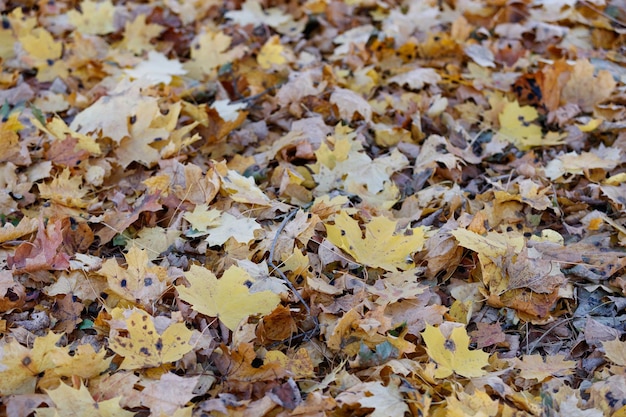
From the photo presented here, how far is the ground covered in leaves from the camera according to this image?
5.56 ft

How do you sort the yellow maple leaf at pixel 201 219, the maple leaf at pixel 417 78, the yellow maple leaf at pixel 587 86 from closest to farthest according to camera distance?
1. the yellow maple leaf at pixel 201 219
2. the yellow maple leaf at pixel 587 86
3. the maple leaf at pixel 417 78

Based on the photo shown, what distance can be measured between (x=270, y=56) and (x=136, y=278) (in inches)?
66.0

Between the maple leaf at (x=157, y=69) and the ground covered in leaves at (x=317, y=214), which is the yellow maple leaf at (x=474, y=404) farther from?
the maple leaf at (x=157, y=69)

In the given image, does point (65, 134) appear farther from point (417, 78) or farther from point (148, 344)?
point (417, 78)

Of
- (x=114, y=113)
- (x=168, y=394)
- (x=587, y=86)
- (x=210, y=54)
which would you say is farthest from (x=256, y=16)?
(x=168, y=394)

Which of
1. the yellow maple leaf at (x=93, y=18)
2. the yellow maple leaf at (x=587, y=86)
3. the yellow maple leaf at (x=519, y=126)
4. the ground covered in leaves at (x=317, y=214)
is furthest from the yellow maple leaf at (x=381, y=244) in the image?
the yellow maple leaf at (x=93, y=18)

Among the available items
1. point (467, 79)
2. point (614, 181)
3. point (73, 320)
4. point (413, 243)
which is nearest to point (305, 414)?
point (413, 243)

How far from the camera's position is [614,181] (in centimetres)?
240

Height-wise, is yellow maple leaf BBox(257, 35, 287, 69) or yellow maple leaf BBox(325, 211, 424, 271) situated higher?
yellow maple leaf BBox(257, 35, 287, 69)

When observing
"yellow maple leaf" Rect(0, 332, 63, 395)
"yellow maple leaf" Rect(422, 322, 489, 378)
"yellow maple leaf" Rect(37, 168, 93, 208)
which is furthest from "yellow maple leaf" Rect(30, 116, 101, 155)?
"yellow maple leaf" Rect(422, 322, 489, 378)

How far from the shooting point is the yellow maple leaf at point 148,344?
5.52 ft

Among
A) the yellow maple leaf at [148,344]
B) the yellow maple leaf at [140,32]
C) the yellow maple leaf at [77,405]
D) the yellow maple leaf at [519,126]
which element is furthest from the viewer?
the yellow maple leaf at [140,32]

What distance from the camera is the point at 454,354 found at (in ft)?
5.66

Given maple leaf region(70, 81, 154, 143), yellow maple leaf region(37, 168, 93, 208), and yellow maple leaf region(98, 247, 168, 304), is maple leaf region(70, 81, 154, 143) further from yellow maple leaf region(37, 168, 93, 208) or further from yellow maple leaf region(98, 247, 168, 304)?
yellow maple leaf region(98, 247, 168, 304)
